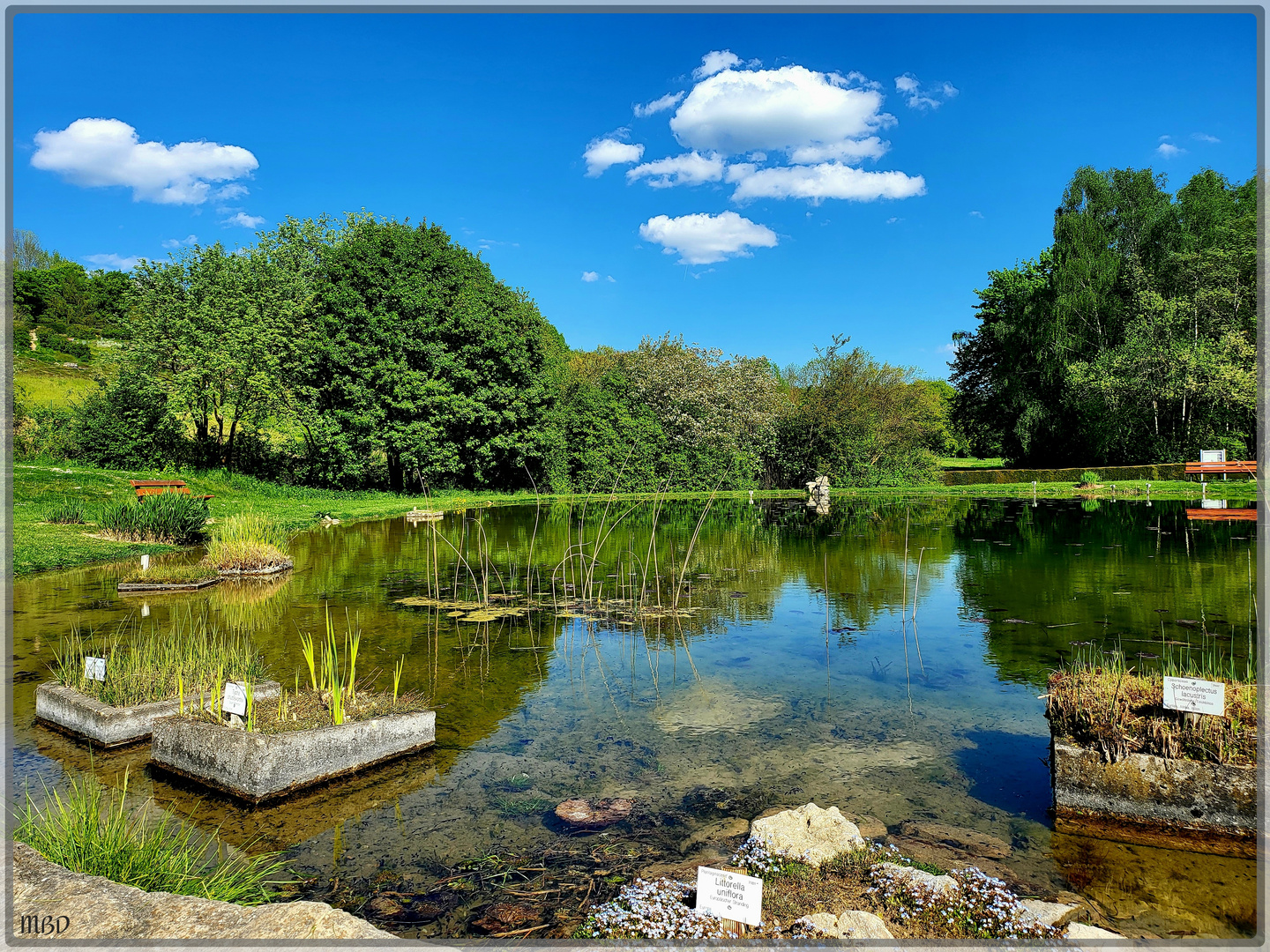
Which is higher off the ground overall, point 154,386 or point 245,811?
point 154,386

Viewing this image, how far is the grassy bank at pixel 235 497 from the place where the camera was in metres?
14.8

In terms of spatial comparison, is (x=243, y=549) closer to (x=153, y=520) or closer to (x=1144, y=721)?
(x=153, y=520)

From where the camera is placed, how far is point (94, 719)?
20.0ft

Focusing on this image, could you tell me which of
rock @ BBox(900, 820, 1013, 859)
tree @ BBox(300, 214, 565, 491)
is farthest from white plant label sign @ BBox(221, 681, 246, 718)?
tree @ BBox(300, 214, 565, 491)

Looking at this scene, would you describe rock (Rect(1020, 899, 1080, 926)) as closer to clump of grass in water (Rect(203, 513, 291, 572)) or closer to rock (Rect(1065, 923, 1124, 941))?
rock (Rect(1065, 923, 1124, 941))

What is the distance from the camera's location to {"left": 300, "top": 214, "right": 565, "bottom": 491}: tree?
32094 mm

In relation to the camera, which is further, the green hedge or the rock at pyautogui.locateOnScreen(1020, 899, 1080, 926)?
the green hedge

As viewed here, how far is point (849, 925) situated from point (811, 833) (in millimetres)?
1081

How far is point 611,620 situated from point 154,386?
2592 centimetres

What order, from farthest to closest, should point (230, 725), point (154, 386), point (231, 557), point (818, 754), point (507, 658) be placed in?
point (154, 386) < point (231, 557) < point (507, 658) < point (818, 754) < point (230, 725)

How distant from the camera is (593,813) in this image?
5039 millimetres

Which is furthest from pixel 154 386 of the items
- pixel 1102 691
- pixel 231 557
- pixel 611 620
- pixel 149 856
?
pixel 1102 691

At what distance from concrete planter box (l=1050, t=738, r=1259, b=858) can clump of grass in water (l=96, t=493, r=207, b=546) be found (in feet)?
56.8

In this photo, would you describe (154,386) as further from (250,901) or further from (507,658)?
(250,901)
